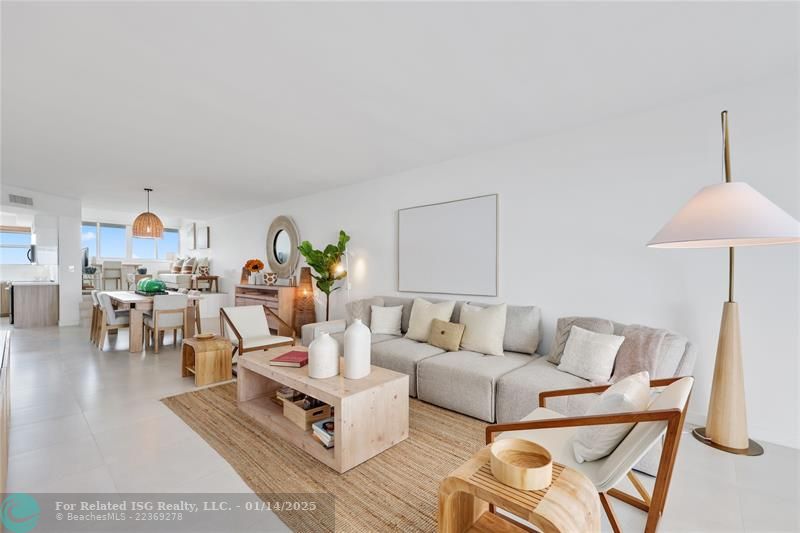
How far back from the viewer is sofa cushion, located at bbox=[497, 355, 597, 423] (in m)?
2.34

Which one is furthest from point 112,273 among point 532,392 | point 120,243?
point 532,392

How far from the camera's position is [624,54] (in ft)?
6.97

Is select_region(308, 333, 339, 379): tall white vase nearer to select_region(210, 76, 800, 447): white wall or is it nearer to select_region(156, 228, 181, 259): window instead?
select_region(210, 76, 800, 447): white wall

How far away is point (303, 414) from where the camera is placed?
243cm

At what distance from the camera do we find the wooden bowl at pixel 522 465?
110 centimetres

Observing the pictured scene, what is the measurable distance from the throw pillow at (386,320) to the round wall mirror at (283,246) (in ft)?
8.95

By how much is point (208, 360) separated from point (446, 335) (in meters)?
2.48

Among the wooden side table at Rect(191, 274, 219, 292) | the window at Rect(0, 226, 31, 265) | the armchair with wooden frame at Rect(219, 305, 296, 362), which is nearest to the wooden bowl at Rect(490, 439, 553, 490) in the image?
the armchair with wooden frame at Rect(219, 305, 296, 362)

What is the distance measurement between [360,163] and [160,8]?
2731mm

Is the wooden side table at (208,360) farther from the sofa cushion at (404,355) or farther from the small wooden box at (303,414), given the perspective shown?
the sofa cushion at (404,355)

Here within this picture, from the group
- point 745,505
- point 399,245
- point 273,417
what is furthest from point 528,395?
point 399,245

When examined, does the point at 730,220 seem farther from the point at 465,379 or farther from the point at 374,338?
the point at 374,338

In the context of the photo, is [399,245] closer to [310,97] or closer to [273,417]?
[310,97]

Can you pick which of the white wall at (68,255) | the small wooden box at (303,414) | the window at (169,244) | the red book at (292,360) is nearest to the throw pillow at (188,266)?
the window at (169,244)
